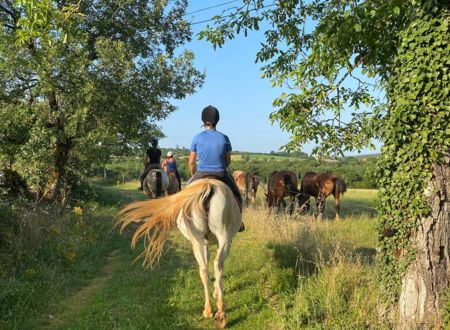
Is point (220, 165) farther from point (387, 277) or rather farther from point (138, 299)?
point (387, 277)

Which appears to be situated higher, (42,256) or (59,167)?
(59,167)

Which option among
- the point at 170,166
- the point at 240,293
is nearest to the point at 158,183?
the point at 170,166

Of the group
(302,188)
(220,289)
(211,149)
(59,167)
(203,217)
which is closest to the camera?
(220,289)

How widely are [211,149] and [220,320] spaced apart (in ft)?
8.07

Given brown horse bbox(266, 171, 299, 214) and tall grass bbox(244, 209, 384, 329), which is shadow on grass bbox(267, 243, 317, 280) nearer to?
tall grass bbox(244, 209, 384, 329)

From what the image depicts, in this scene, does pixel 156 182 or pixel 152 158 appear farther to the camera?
pixel 152 158

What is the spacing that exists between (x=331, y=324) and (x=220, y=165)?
276 centimetres

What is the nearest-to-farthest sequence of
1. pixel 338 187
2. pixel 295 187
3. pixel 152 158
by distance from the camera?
pixel 152 158 < pixel 295 187 < pixel 338 187

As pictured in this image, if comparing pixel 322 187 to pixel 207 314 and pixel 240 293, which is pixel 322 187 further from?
pixel 207 314

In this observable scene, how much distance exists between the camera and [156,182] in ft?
46.9

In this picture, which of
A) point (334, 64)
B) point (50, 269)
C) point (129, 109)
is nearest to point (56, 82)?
point (129, 109)

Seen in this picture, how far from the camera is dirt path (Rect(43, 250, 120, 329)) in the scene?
18.0 ft

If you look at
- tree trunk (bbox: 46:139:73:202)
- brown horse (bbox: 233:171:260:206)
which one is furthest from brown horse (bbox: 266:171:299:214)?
tree trunk (bbox: 46:139:73:202)

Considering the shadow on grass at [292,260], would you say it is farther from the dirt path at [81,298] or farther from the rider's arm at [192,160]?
the dirt path at [81,298]
